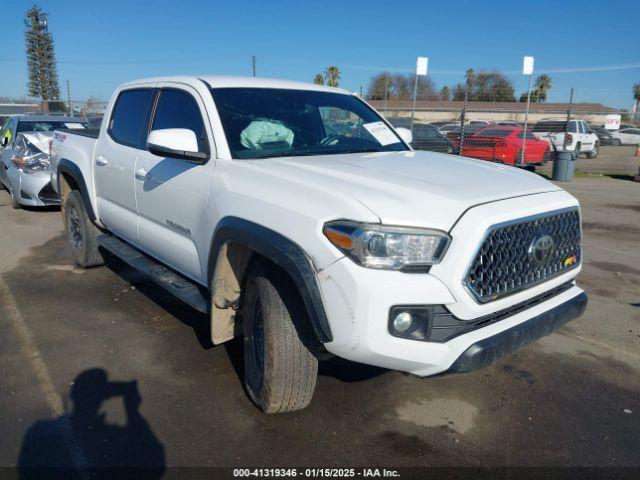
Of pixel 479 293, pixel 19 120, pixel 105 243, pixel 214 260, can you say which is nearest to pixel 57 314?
pixel 105 243

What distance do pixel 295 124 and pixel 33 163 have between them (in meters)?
7.01

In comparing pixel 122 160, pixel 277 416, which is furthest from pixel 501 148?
pixel 277 416

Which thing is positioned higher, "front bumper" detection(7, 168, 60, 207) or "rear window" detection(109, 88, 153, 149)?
"rear window" detection(109, 88, 153, 149)

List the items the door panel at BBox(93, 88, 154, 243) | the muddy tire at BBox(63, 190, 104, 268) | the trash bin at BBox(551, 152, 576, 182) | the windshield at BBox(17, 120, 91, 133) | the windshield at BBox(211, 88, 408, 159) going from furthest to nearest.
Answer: the trash bin at BBox(551, 152, 576, 182) < the windshield at BBox(17, 120, 91, 133) < the muddy tire at BBox(63, 190, 104, 268) < the door panel at BBox(93, 88, 154, 243) < the windshield at BBox(211, 88, 408, 159)

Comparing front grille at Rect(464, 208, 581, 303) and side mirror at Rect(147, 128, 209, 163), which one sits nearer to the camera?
front grille at Rect(464, 208, 581, 303)

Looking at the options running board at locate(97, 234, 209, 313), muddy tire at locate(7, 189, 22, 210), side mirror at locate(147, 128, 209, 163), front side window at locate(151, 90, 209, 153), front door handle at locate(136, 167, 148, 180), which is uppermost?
front side window at locate(151, 90, 209, 153)

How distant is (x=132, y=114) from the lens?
15.4 feet

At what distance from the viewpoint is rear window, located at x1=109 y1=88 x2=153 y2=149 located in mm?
4434

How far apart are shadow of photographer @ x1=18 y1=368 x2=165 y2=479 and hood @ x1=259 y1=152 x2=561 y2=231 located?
1633 mm

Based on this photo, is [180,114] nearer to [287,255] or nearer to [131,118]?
[131,118]

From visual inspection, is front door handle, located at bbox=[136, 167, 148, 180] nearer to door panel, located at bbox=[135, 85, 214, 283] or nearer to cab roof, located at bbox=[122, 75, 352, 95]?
door panel, located at bbox=[135, 85, 214, 283]

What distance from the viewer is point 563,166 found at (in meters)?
15.0

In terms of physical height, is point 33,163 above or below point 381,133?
below

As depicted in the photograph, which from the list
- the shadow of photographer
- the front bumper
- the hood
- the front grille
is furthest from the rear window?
the front bumper
